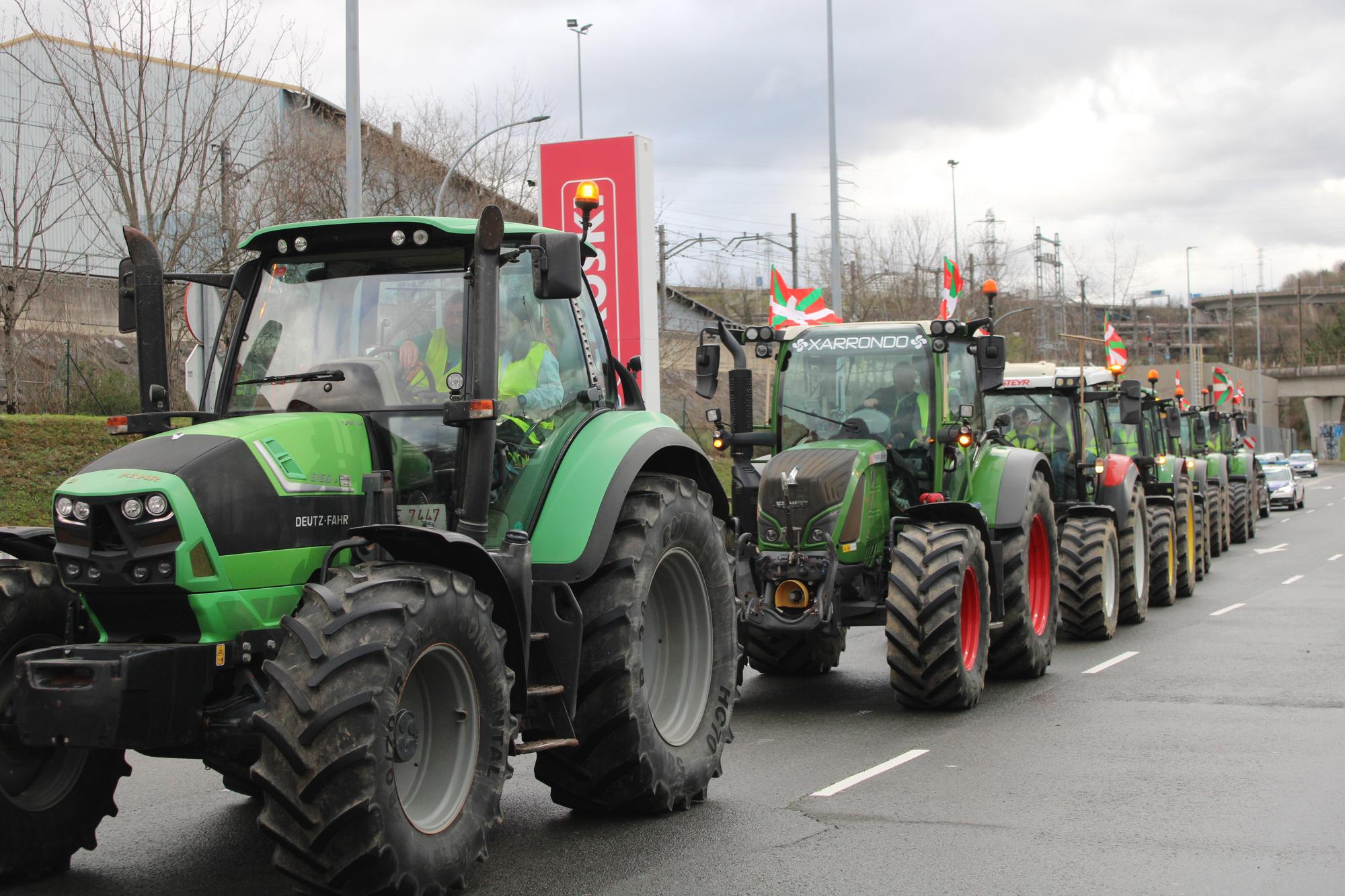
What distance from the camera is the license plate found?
5613 mm

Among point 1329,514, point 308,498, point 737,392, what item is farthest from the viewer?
point 1329,514

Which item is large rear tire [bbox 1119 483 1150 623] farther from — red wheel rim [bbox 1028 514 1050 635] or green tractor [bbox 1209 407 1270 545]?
green tractor [bbox 1209 407 1270 545]

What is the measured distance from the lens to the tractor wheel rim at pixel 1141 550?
15.0 metres

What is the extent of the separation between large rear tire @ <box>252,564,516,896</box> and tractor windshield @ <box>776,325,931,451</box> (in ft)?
19.3

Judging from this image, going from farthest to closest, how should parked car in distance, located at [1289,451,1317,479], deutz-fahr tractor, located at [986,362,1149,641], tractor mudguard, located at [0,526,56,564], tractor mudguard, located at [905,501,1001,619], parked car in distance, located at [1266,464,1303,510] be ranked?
parked car in distance, located at [1289,451,1317,479]
parked car in distance, located at [1266,464,1303,510]
deutz-fahr tractor, located at [986,362,1149,641]
tractor mudguard, located at [905,501,1001,619]
tractor mudguard, located at [0,526,56,564]

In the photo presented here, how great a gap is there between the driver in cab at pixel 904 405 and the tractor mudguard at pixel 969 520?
61 centimetres

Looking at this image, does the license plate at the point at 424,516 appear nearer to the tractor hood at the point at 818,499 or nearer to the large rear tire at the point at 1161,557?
the tractor hood at the point at 818,499

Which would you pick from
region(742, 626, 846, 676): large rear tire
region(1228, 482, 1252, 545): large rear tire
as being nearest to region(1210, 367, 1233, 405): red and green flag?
region(1228, 482, 1252, 545): large rear tire

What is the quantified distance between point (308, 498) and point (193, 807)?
2573 mm

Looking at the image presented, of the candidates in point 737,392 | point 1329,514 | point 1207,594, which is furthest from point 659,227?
point 737,392

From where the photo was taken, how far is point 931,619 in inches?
358

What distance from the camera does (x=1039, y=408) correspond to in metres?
15.9

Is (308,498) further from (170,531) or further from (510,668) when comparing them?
(510,668)

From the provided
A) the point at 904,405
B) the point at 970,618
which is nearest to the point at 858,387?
the point at 904,405
